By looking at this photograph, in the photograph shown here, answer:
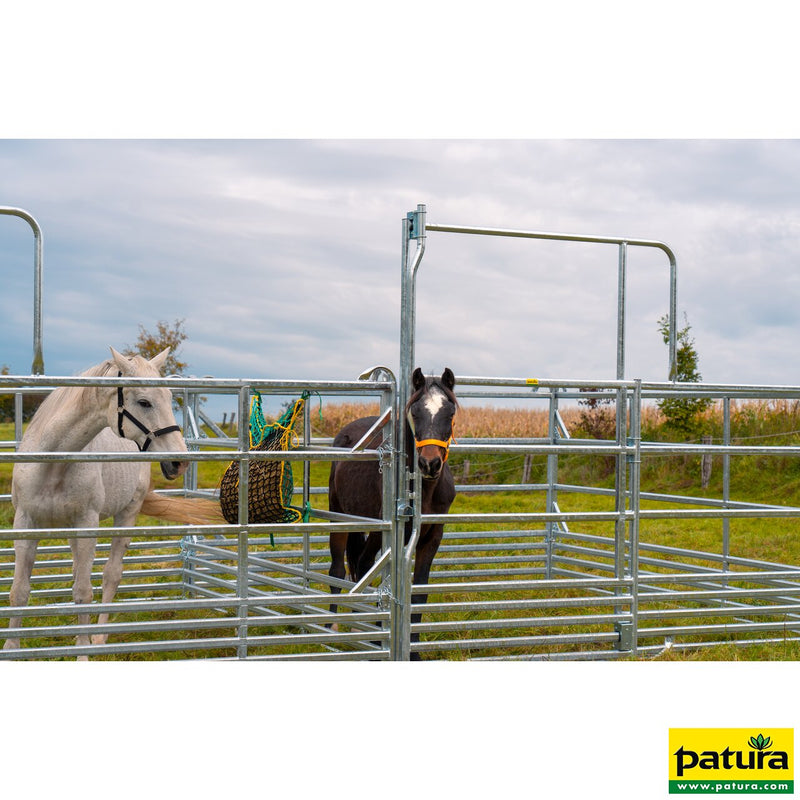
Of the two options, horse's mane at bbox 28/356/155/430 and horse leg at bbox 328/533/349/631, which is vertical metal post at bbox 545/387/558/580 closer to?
horse leg at bbox 328/533/349/631

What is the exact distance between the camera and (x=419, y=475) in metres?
4.25

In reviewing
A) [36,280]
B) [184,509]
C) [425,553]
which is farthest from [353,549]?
[36,280]

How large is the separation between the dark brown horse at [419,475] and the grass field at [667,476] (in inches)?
196

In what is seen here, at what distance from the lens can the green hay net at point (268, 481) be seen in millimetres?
4785

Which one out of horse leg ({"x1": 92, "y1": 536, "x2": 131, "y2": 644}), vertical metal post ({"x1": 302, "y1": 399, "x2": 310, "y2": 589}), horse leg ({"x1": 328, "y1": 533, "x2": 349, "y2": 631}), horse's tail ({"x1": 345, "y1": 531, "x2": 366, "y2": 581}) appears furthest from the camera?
horse's tail ({"x1": 345, "y1": 531, "x2": 366, "y2": 581})

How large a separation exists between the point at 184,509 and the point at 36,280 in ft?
6.49

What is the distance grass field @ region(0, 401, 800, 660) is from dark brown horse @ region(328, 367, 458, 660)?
4970 mm

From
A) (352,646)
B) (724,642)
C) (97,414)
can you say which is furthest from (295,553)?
(724,642)

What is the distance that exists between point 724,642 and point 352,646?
89.0 inches

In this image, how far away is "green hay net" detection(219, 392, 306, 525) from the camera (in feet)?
15.7

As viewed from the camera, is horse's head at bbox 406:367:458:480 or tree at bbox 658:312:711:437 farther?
tree at bbox 658:312:711:437

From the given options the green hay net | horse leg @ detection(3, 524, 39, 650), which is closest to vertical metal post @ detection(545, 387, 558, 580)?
the green hay net
